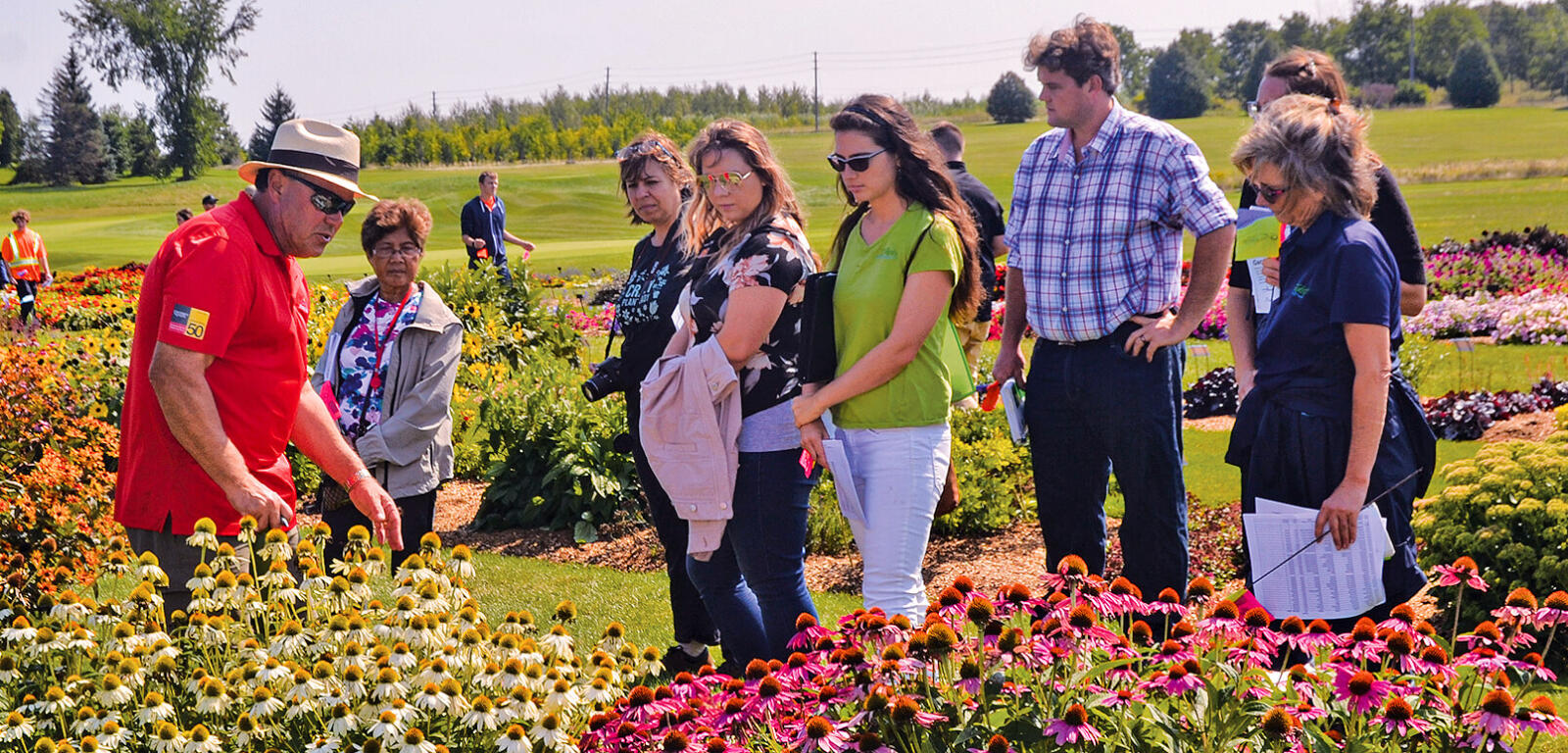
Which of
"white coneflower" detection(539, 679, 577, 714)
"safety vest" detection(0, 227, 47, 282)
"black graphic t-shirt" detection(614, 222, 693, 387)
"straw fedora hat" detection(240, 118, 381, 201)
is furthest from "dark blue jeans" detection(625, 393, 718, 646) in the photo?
"safety vest" detection(0, 227, 47, 282)

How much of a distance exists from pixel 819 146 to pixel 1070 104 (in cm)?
5791

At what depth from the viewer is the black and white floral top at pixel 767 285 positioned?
384 centimetres

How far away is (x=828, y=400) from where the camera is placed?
3.81 meters

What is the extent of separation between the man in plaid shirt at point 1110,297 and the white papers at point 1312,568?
0.78 metres

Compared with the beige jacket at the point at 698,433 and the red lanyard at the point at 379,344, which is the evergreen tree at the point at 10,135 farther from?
the beige jacket at the point at 698,433

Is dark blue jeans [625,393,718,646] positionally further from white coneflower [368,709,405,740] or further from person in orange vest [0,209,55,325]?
person in orange vest [0,209,55,325]

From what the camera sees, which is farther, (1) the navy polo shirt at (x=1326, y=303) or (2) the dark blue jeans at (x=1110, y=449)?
(2) the dark blue jeans at (x=1110, y=449)

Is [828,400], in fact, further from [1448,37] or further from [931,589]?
[1448,37]

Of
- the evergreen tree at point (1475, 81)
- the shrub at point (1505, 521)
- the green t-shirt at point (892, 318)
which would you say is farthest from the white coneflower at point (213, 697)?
the evergreen tree at point (1475, 81)

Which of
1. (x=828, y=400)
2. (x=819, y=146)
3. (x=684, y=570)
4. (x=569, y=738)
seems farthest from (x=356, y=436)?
(x=819, y=146)

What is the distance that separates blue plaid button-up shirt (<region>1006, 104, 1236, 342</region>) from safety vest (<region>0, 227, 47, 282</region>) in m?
19.3

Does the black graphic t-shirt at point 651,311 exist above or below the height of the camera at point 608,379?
above

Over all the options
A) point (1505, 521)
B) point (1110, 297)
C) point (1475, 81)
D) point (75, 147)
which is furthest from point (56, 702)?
point (1475, 81)

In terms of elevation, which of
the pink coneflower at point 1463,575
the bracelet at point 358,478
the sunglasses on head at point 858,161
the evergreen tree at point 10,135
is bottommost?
the pink coneflower at point 1463,575
